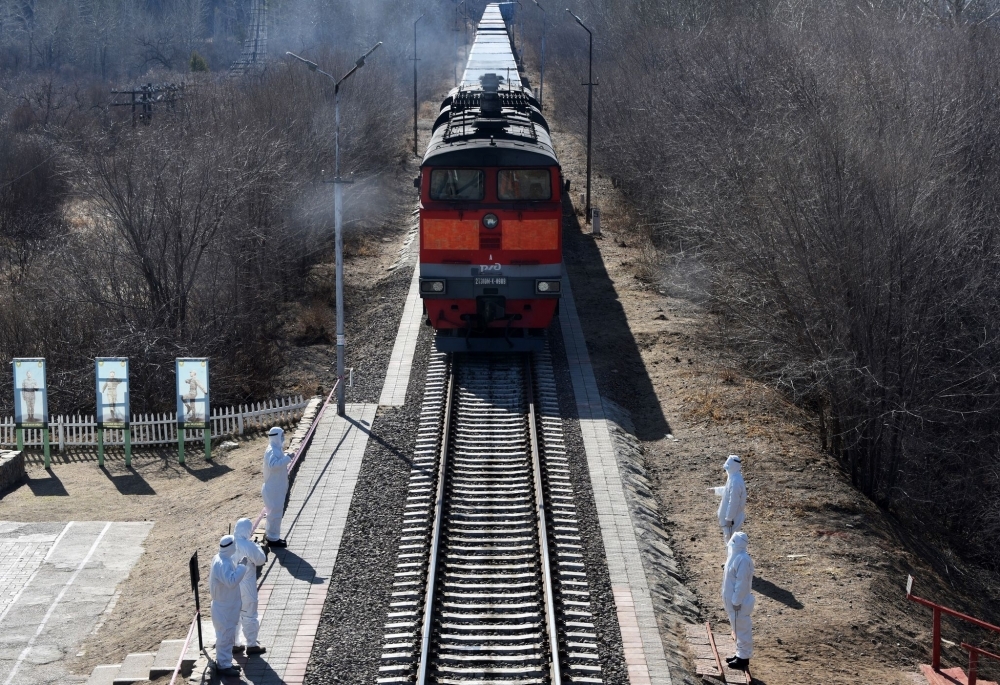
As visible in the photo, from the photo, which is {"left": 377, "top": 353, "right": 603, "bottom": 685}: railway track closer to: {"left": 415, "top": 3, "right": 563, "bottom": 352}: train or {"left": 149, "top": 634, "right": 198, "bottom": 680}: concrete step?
{"left": 415, "top": 3, "right": 563, "bottom": 352}: train

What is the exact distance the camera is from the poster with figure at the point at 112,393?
1795 cm

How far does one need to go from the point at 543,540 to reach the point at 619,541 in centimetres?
93

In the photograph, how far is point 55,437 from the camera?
1883 centimetres

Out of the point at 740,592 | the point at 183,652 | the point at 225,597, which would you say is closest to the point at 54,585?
the point at 183,652

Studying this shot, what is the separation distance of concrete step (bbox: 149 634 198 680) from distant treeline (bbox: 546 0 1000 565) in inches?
356

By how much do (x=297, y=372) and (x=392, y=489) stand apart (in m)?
9.32

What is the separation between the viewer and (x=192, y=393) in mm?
17938

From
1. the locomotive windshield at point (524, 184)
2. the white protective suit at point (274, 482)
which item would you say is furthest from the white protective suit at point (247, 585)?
the locomotive windshield at point (524, 184)

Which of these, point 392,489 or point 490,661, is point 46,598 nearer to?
point 392,489

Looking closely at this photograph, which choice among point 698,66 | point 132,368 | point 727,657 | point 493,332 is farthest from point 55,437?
point 698,66

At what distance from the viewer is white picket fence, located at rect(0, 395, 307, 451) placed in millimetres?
18672

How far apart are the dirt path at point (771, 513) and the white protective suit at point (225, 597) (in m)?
4.76

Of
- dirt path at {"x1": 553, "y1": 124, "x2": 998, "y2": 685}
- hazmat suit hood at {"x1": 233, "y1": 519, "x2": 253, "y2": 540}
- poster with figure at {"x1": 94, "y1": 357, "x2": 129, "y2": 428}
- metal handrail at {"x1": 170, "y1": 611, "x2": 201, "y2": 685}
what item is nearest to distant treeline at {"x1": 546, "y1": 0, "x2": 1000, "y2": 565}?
dirt path at {"x1": 553, "y1": 124, "x2": 998, "y2": 685}

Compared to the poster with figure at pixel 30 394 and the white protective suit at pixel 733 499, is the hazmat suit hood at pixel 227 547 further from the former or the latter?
the poster with figure at pixel 30 394
